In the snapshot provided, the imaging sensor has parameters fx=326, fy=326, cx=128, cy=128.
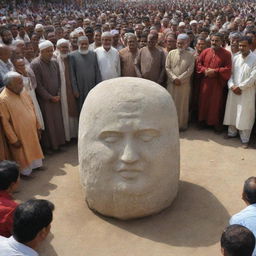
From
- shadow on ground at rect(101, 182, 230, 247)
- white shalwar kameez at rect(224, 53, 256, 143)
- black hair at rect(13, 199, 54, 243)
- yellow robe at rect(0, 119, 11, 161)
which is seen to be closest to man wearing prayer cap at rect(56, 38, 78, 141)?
yellow robe at rect(0, 119, 11, 161)

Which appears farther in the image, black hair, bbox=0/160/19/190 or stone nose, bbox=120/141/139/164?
stone nose, bbox=120/141/139/164

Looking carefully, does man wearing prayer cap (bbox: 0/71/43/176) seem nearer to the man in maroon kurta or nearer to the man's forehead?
the man's forehead

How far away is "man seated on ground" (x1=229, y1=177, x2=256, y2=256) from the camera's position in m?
2.65

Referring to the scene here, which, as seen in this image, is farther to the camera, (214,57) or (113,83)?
(214,57)

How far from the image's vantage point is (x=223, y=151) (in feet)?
19.7

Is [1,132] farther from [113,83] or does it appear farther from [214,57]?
[214,57]

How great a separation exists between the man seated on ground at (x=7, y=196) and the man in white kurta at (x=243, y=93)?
14.4 ft

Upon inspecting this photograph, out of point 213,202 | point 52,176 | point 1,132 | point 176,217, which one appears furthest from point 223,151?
point 1,132

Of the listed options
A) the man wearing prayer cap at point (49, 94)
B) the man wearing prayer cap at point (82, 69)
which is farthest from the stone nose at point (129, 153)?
the man wearing prayer cap at point (82, 69)

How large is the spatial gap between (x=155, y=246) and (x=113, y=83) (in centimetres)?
199

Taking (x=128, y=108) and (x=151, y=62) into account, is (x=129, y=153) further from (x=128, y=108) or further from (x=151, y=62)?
(x=151, y=62)

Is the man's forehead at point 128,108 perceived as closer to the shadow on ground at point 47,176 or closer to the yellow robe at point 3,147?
the shadow on ground at point 47,176

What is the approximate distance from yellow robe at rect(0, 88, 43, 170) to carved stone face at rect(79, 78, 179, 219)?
A: 4.33 ft

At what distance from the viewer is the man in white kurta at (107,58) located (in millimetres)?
6293
